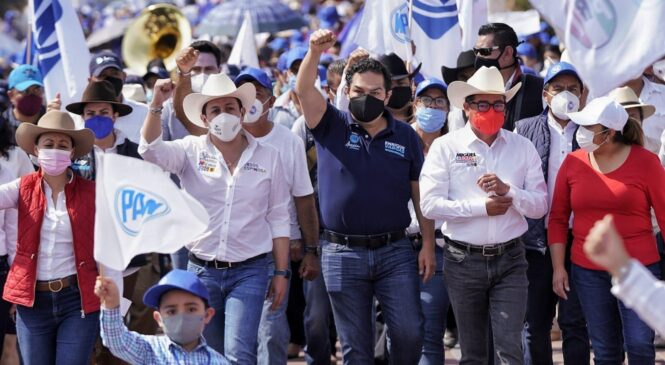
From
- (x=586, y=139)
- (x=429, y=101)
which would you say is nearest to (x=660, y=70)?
(x=429, y=101)

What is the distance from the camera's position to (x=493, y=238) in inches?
322

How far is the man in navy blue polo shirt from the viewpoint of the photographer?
827cm

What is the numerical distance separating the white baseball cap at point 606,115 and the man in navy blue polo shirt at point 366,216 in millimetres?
1101

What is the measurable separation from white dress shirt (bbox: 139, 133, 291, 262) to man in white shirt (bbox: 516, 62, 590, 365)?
1.83 meters

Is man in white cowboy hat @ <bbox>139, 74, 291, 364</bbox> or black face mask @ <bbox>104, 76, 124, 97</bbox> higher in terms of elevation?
black face mask @ <bbox>104, 76, 124, 97</bbox>

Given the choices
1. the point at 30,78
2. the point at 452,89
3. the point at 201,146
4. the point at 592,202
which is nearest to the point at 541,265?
the point at 592,202

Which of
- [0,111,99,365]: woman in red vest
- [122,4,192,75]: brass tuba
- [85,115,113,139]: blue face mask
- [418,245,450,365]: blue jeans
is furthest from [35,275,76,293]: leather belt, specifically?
[122,4,192,75]: brass tuba

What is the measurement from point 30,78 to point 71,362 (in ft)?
15.2

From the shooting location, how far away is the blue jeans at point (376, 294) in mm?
8281

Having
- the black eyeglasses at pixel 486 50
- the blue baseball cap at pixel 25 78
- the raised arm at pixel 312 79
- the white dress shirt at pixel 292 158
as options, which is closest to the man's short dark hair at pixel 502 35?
the black eyeglasses at pixel 486 50

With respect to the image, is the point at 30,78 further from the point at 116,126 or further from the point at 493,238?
the point at 493,238

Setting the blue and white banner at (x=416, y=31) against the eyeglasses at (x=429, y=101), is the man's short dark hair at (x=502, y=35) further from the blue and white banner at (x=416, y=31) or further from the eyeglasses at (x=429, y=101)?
the blue and white banner at (x=416, y=31)

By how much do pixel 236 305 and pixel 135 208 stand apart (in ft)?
Result: 5.02

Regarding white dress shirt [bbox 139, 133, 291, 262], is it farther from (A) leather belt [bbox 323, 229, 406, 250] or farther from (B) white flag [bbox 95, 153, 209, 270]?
(B) white flag [bbox 95, 153, 209, 270]
